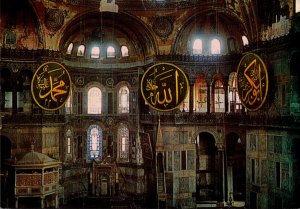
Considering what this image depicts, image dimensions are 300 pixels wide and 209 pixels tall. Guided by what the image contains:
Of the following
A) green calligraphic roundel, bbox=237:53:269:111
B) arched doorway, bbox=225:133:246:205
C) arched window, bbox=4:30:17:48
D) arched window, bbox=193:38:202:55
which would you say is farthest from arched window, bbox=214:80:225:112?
arched window, bbox=4:30:17:48

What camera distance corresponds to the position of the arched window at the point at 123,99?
2552 centimetres

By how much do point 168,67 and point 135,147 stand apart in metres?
8.56

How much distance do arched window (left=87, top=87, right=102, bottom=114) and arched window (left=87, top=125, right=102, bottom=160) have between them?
106 cm

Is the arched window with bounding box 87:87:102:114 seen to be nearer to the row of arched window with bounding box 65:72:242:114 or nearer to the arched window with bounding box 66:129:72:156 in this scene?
the row of arched window with bounding box 65:72:242:114

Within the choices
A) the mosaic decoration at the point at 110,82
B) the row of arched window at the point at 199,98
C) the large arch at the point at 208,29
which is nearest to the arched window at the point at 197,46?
the large arch at the point at 208,29

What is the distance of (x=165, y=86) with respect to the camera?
17297 millimetres

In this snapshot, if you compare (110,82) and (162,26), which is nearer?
(162,26)

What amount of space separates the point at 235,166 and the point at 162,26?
10.5 metres

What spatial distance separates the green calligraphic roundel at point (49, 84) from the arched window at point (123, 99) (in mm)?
7908

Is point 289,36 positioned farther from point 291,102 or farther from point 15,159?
point 15,159

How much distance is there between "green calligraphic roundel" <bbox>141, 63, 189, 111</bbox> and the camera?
1727 centimetres

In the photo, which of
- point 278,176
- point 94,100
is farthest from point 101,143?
point 278,176

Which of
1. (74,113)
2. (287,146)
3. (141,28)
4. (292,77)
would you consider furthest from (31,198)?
(292,77)

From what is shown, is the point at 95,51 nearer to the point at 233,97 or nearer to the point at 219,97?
the point at 219,97
